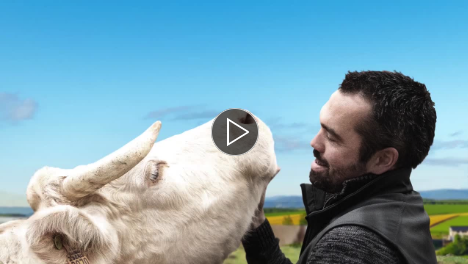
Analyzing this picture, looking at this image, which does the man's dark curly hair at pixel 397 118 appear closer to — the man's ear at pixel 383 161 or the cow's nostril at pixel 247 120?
the man's ear at pixel 383 161

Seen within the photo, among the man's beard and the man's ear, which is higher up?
the man's ear

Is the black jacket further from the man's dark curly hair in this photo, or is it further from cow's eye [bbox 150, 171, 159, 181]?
cow's eye [bbox 150, 171, 159, 181]

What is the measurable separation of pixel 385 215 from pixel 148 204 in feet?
4.86

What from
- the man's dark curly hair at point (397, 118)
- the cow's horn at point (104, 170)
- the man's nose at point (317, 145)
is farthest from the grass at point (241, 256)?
the man's dark curly hair at point (397, 118)

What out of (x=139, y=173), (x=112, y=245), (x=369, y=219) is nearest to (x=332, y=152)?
(x=369, y=219)

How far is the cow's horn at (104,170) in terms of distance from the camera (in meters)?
2.58

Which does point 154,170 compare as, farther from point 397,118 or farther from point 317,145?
point 397,118

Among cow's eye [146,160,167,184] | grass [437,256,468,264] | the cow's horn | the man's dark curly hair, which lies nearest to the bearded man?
the man's dark curly hair

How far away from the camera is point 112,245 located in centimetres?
Answer: 270

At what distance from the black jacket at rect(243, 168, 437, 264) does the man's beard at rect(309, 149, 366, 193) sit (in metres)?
0.08
